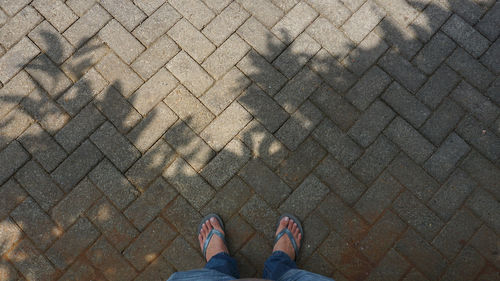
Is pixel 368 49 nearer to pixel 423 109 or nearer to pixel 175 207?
pixel 423 109

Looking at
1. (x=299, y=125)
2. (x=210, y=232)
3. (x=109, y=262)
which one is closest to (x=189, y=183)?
(x=210, y=232)

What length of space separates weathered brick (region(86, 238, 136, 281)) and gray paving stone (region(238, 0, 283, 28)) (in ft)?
9.26

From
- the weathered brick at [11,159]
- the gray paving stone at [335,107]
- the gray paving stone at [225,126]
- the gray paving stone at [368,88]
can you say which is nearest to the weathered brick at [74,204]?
the weathered brick at [11,159]

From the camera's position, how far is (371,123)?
3732 millimetres

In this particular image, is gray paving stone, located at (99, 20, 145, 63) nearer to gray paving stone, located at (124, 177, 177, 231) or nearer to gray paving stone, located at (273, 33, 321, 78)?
gray paving stone, located at (124, 177, 177, 231)

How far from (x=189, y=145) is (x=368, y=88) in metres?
1.96

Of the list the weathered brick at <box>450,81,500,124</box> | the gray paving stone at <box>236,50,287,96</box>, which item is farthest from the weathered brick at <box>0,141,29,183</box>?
the weathered brick at <box>450,81,500,124</box>

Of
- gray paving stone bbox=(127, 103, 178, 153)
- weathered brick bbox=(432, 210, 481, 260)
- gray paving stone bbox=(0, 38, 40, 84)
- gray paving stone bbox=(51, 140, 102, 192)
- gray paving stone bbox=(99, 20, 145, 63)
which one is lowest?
weathered brick bbox=(432, 210, 481, 260)

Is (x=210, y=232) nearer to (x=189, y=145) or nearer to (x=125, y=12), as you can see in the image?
(x=189, y=145)

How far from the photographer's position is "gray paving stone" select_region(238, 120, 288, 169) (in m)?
3.68

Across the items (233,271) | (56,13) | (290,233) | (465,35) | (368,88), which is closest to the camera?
(233,271)

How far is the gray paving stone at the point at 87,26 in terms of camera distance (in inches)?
156

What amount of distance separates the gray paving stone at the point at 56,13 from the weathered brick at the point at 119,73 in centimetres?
62

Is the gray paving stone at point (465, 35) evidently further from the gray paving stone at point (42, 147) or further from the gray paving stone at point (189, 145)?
the gray paving stone at point (42, 147)
